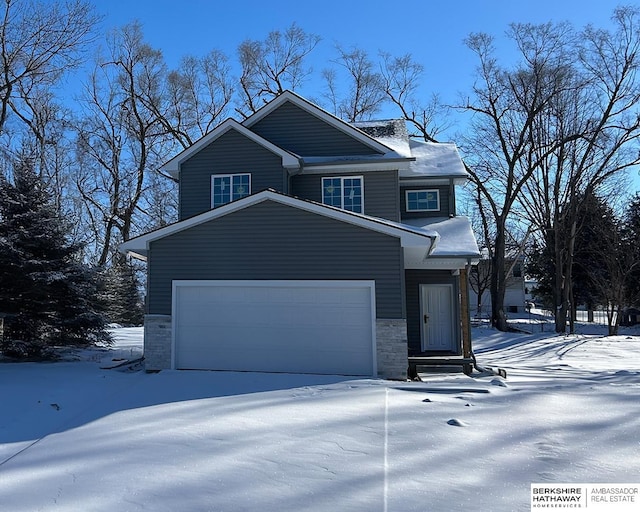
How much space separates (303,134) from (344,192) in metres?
2.25

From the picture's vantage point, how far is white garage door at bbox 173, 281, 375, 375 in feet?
30.5

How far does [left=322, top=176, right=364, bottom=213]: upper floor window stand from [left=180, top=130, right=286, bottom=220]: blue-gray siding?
1254 mm

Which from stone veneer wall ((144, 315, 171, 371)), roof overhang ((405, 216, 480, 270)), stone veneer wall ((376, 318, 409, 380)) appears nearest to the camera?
stone veneer wall ((376, 318, 409, 380))

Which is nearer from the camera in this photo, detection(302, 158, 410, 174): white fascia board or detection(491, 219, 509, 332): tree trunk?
detection(302, 158, 410, 174): white fascia board

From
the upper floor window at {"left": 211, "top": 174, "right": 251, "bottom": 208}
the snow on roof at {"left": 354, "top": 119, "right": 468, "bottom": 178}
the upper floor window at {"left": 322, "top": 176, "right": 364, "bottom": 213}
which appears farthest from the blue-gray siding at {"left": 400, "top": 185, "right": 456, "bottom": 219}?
the upper floor window at {"left": 211, "top": 174, "right": 251, "bottom": 208}

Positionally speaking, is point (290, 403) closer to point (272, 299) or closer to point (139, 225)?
point (272, 299)

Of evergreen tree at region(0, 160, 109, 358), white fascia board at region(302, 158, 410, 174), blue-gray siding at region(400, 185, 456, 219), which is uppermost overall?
white fascia board at region(302, 158, 410, 174)

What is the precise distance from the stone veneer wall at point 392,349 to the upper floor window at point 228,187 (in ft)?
19.3

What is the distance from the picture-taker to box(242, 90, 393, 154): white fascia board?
503 inches

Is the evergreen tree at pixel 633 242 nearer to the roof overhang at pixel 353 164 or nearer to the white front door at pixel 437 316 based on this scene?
the white front door at pixel 437 316

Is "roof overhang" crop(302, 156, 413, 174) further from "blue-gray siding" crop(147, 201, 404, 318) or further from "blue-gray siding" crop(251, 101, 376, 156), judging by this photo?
"blue-gray siding" crop(147, 201, 404, 318)

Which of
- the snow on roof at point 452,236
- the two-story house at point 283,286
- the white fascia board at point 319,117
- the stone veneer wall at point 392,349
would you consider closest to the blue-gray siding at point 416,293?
the snow on roof at point 452,236

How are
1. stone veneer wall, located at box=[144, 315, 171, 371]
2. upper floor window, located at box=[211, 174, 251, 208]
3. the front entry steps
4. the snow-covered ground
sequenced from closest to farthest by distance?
the snow-covered ground < stone veneer wall, located at box=[144, 315, 171, 371] < the front entry steps < upper floor window, located at box=[211, 174, 251, 208]

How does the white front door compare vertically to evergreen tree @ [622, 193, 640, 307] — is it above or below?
below
